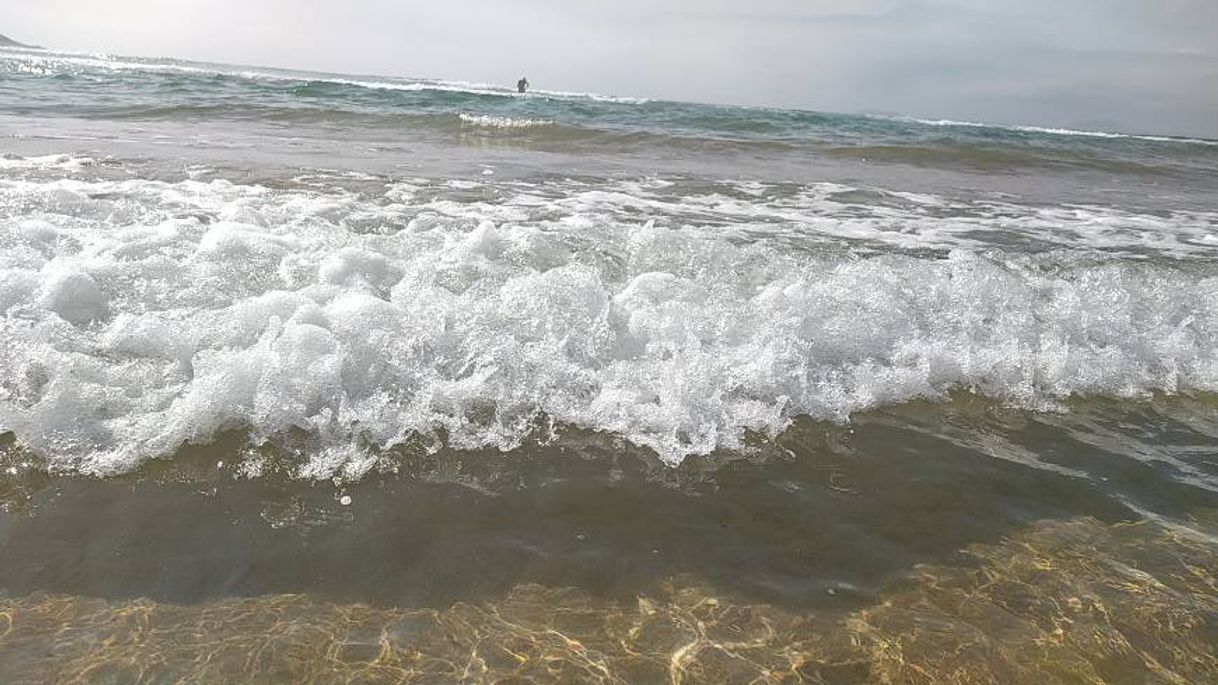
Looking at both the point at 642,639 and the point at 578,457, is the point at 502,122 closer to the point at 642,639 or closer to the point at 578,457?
the point at 578,457

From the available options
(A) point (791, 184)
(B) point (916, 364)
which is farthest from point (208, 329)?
(A) point (791, 184)

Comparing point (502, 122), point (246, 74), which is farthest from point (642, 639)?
point (246, 74)

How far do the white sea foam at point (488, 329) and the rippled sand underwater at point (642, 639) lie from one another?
0.72 meters

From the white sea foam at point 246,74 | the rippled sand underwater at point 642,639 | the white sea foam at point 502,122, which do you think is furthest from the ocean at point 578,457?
the white sea foam at point 246,74

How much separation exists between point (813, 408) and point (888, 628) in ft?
4.27

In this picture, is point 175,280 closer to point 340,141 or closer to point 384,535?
point 384,535

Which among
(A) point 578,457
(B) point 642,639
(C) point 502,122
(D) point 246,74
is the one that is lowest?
(B) point 642,639

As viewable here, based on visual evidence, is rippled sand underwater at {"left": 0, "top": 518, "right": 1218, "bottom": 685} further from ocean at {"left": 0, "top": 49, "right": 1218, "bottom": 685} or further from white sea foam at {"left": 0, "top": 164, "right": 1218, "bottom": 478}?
white sea foam at {"left": 0, "top": 164, "right": 1218, "bottom": 478}

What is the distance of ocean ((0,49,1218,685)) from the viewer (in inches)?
74.3

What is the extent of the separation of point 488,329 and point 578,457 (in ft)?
3.20

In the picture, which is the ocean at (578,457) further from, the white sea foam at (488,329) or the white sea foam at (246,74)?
the white sea foam at (246,74)

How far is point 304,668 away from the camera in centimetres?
174

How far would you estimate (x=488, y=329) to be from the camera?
3.40 meters

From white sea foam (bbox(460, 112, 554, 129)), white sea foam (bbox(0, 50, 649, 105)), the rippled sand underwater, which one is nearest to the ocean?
the rippled sand underwater
